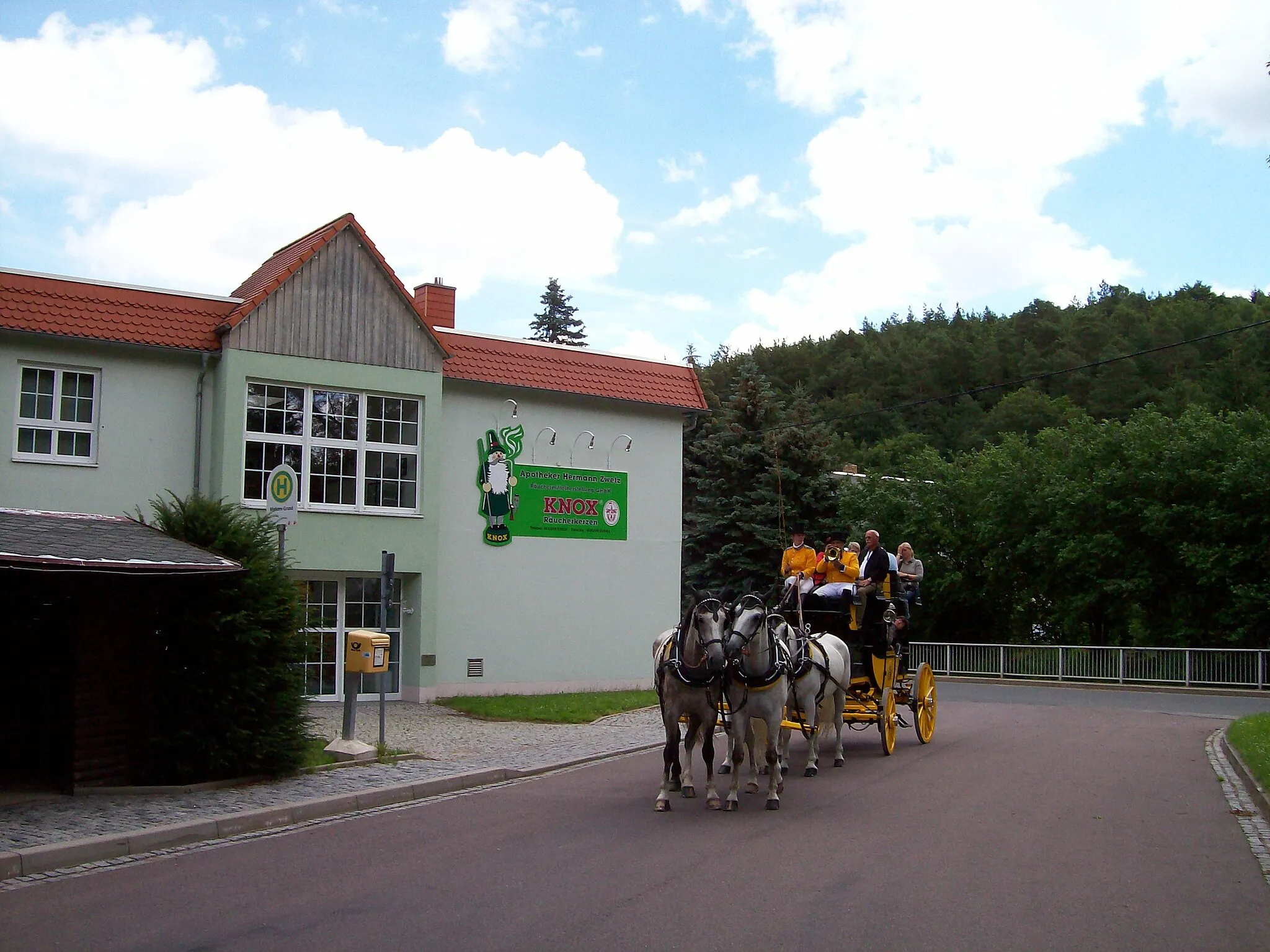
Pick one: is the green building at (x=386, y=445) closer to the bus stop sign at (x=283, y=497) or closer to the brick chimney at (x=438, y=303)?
the brick chimney at (x=438, y=303)

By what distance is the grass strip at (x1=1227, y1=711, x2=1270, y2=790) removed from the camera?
39.1 ft

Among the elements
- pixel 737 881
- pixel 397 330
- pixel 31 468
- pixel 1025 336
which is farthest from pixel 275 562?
pixel 1025 336

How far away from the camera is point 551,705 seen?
2059 cm

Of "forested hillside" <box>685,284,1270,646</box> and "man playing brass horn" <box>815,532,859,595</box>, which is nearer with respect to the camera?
"man playing brass horn" <box>815,532,859,595</box>

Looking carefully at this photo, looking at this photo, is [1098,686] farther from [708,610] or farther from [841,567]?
[708,610]

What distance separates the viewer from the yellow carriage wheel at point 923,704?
15484 mm

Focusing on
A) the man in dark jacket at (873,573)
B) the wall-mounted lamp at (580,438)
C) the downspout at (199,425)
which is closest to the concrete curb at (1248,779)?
the man in dark jacket at (873,573)

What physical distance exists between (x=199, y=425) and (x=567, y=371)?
7.14 meters

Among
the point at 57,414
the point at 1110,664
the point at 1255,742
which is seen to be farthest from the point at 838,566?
the point at 1110,664

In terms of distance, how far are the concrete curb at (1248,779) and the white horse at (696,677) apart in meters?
4.66

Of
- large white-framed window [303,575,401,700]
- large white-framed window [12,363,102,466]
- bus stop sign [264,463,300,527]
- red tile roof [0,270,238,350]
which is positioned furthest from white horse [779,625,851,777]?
large white-framed window [12,363,102,466]

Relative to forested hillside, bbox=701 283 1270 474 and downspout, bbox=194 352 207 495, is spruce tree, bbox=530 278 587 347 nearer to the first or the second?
forested hillside, bbox=701 283 1270 474

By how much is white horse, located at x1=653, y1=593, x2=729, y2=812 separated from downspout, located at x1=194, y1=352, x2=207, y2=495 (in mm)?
11534

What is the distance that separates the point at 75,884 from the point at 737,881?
14.0ft
